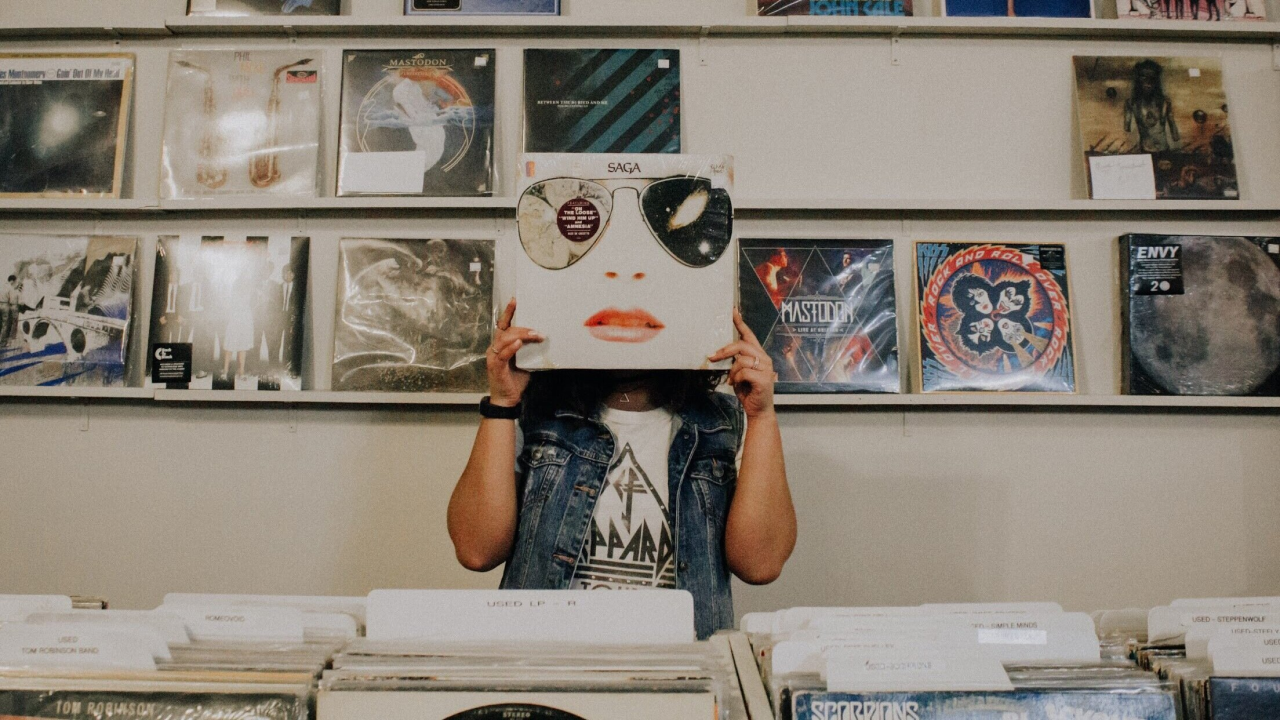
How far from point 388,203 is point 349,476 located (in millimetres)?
676

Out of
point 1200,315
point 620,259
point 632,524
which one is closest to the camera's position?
point 620,259

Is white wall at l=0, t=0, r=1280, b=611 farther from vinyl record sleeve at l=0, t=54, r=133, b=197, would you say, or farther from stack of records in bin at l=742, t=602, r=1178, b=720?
stack of records in bin at l=742, t=602, r=1178, b=720

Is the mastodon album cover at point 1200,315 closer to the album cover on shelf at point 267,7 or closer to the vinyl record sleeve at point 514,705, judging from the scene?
the vinyl record sleeve at point 514,705

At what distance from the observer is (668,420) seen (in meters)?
1.28

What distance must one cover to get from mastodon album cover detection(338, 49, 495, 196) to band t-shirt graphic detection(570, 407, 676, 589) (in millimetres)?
896

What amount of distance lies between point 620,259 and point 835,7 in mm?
1148

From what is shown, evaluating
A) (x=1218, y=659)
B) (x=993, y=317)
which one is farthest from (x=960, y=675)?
(x=993, y=317)

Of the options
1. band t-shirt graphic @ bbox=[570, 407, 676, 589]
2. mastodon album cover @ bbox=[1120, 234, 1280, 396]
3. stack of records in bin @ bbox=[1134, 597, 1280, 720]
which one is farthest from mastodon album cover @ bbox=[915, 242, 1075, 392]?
stack of records in bin @ bbox=[1134, 597, 1280, 720]

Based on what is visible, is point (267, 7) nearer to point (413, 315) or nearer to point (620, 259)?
point (413, 315)

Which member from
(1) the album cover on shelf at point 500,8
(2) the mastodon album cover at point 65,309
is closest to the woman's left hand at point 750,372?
(1) the album cover on shelf at point 500,8

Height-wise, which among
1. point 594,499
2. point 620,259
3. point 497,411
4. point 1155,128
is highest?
point 1155,128

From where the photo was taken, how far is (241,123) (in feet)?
6.14

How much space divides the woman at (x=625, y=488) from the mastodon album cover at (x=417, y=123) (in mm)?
810

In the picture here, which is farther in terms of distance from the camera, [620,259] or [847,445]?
[847,445]
